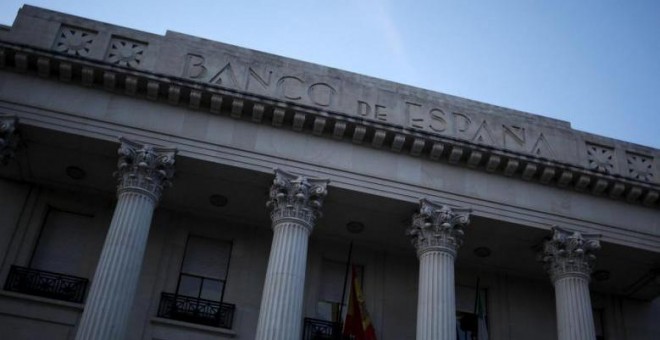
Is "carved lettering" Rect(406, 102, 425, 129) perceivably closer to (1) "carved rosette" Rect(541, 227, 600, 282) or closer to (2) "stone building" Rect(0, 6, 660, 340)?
(2) "stone building" Rect(0, 6, 660, 340)

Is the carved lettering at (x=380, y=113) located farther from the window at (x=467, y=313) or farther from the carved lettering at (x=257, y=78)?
the window at (x=467, y=313)

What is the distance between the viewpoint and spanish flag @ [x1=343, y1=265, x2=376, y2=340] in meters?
22.8

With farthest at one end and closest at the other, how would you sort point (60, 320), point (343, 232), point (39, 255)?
point (343, 232) < point (39, 255) < point (60, 320)

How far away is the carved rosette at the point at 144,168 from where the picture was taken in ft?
70.1

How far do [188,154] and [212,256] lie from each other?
4.32 metres

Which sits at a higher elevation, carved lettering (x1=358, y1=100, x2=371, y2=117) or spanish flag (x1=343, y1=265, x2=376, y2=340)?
carved lettering (x1=358, y1=100, x2=371, y2=117)

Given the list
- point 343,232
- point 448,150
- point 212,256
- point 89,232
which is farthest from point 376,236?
point 89,232

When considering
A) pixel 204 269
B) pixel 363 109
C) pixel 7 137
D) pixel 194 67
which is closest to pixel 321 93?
pixel 363 109

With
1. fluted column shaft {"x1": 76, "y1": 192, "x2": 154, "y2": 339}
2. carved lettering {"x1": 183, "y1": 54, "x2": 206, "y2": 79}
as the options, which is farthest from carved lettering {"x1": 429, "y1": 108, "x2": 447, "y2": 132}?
fluted column shaft {"x1": 76, "y1": 192, "x2": 154, "y2": 339}

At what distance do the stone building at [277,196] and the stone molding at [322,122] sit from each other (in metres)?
0.06

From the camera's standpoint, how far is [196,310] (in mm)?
23375

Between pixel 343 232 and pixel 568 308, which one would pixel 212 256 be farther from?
pixel 568 308

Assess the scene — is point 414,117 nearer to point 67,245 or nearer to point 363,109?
point 363,109

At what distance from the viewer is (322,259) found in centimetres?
2566
